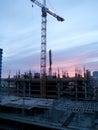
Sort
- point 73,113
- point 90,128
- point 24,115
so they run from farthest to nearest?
point 24,115 → point 73,113 → point 90,128

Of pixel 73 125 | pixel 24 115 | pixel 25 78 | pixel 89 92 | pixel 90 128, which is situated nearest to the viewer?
pixel 90 128

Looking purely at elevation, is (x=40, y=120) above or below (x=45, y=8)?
below

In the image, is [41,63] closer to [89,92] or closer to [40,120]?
[89,92]

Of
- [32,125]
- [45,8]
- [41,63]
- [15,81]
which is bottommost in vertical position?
[32,125]

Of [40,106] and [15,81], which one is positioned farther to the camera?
[15,81]

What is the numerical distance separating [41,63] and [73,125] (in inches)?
2492

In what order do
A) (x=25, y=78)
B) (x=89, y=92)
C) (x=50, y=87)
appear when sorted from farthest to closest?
1. (x=25, y=78)
2. (x=50, y=87)
3. (x=89, y=92)

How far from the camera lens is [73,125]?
2542 cm

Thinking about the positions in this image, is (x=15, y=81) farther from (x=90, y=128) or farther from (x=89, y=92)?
(x=90, y=128)

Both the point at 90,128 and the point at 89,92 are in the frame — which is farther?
the point at 89,92

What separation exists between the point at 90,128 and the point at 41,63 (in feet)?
213

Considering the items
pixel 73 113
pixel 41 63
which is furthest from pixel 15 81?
pixel 73 113

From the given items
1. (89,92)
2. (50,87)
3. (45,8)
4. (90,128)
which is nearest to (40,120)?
(90,128)

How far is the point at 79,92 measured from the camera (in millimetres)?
80062
